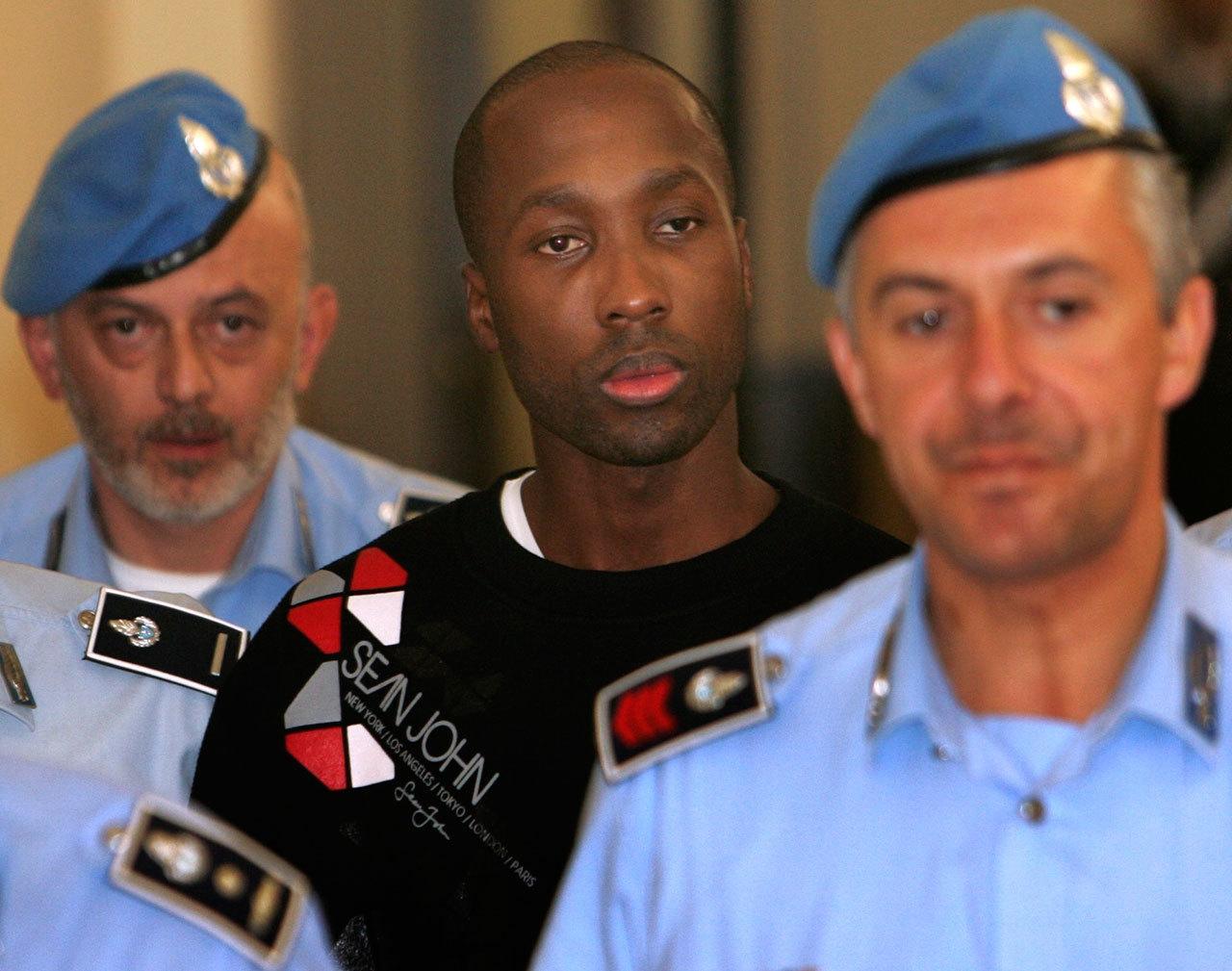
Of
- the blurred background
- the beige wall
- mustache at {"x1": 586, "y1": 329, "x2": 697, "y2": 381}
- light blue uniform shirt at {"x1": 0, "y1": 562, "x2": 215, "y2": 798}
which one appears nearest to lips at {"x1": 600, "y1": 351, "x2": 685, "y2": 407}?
mustache at {"x1": 586, "y1": 329, "x2": 697, "y2": 381}

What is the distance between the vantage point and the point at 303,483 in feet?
9.23

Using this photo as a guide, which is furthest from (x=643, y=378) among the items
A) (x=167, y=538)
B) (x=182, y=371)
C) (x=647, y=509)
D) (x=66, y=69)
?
(x=66, y=69)

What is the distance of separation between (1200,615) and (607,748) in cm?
39

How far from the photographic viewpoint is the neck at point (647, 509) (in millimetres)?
1828

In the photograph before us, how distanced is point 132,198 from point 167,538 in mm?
446

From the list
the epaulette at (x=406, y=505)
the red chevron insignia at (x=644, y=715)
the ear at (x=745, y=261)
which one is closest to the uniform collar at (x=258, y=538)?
the epaulette at (x=406, y=505)

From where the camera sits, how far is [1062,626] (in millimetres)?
1225

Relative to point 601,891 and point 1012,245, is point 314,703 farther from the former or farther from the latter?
point 1012,245

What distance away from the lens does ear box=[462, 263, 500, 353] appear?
194cm

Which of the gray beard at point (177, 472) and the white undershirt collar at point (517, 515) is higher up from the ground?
the gray beard at point (177, 472)

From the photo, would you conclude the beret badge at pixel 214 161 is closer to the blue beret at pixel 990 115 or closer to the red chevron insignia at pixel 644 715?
the red chevron insignia at pixel 644 715

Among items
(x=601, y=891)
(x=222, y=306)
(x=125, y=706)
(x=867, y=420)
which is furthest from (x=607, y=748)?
(x=222, y=306)

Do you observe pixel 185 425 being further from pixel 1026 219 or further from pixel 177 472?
pixel 1026 219

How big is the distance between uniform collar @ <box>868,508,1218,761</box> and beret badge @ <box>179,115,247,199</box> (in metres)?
1.50
